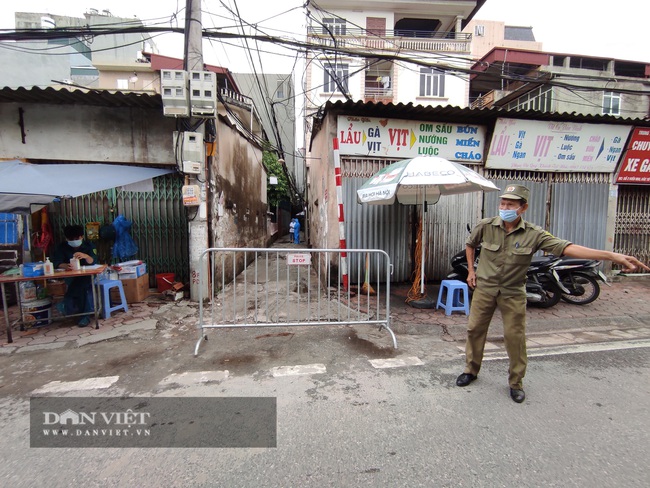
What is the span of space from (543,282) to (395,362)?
12.5 feet

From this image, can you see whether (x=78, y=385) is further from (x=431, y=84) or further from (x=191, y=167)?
(x=431, y=84)

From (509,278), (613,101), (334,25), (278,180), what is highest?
(334,25)

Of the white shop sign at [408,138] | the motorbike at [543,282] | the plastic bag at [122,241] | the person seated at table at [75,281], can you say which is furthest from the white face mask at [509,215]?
the plastic bag at [122,241]

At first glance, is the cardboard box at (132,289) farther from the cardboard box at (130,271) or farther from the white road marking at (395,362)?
the white road marking at (395,362)

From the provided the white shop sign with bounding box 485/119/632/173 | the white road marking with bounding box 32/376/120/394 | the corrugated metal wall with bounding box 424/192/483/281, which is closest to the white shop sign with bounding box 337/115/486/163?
the white shop sign with bounding box 485/119/632/173

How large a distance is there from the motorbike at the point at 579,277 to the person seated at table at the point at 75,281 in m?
7.73

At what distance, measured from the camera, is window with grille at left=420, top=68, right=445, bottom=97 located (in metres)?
21.4

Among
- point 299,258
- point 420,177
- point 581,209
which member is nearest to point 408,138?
point 420,177

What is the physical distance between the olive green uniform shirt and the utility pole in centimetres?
460

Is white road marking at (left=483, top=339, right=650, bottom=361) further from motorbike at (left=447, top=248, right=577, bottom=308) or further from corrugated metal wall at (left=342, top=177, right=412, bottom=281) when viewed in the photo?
corrugated metal wall at (left=342, top=177, right=412, bottom=281)

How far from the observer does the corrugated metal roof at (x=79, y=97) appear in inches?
209

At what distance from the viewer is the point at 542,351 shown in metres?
3.84

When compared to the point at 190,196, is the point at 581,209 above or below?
below

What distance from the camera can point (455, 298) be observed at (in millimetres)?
5387
